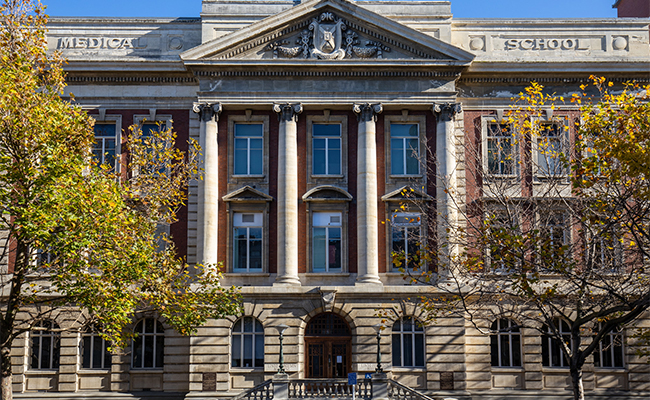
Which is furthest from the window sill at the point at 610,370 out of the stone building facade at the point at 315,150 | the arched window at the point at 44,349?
the arched window at the point at 44,349

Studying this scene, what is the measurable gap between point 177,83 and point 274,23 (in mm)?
5015

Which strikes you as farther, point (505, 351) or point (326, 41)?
point (326, 41)

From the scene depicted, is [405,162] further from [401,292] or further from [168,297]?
[168,297]

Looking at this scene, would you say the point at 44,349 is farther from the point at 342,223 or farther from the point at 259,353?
the point at 342,223

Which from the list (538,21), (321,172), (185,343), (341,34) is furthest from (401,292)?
(538,21)

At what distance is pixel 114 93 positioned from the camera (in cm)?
3434

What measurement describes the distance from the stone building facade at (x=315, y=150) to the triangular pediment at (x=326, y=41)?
0.06 meters

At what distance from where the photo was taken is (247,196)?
33.6 meters

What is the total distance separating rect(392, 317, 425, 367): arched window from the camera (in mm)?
32656

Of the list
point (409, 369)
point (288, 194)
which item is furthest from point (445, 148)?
point (409, 369)

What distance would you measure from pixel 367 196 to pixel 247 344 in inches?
311

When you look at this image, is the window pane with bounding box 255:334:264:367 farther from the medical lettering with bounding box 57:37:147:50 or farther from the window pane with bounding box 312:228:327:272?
the medical lettering with bounding box 57:37:147:50

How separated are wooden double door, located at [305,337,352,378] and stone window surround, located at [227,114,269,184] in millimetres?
7153

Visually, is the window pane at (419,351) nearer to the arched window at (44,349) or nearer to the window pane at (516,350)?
the window pane at (516,350)
